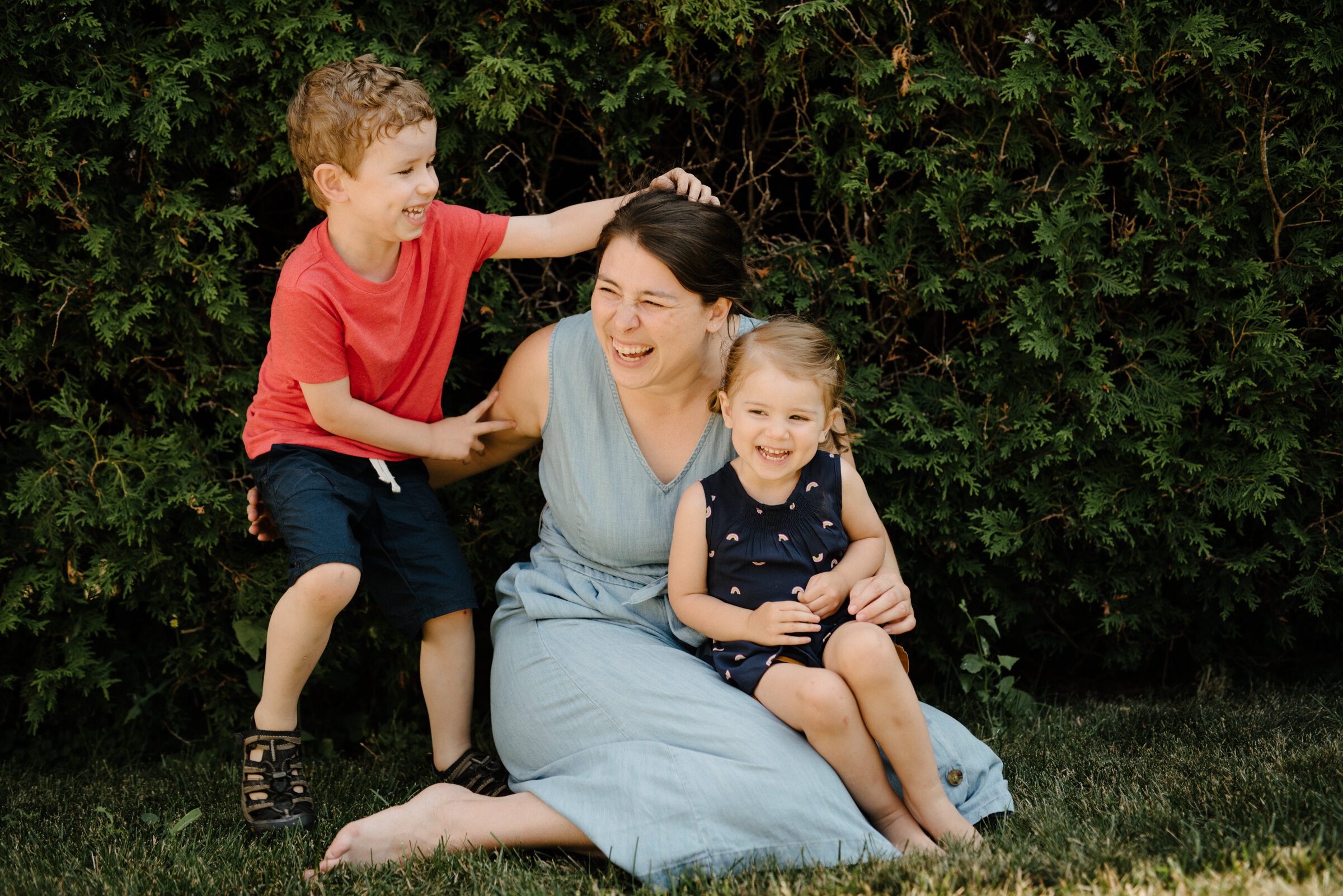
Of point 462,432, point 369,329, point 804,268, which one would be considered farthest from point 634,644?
point 804,268

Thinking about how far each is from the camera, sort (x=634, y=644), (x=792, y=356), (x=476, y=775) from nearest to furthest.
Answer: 1. (x=792, y=356)
2. (x=634, y=644)
3. (x=476, y=775)

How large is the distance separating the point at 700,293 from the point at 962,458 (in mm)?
1116

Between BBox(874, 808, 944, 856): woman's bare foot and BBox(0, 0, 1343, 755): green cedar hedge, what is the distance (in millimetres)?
1104

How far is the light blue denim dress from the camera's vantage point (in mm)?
2182

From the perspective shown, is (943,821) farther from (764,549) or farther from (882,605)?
(764,549)

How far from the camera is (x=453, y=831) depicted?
7.55ft

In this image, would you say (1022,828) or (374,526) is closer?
(1022,828)

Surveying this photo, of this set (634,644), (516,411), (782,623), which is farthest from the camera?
(516,411)

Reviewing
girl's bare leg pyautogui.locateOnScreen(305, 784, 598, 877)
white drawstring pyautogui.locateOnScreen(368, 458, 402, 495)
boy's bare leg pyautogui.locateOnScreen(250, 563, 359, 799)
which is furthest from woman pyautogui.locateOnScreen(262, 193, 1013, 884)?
boy's bare leg pyautogui.locateOnScreen(250, 563, 359, 799)

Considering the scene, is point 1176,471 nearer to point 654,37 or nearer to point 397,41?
point 654,37

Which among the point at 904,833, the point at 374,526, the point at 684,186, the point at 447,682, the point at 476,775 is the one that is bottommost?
the point at 476,775

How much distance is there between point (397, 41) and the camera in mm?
2967

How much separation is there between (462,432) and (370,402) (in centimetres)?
26

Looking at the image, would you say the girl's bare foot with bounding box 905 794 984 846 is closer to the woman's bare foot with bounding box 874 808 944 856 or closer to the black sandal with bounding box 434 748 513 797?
the woman's bare foot with bounding box 874 808 944 856
